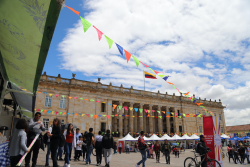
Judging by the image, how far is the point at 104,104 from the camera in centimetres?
3247

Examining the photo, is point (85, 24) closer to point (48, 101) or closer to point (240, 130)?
point (48, 101)

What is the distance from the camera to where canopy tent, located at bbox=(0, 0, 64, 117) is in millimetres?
3680

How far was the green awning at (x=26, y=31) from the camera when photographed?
3668 millimetres

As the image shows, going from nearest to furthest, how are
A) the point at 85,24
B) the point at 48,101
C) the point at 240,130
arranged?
1. the point at 85,24
2. the point at 48,101
3. the point at 240,130

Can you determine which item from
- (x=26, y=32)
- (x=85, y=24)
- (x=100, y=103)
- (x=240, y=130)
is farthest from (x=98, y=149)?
(x=240, y=130)

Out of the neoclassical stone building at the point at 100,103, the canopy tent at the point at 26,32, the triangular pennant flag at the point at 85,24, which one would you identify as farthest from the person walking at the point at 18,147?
the neoclassical stone building at the point at 100,103

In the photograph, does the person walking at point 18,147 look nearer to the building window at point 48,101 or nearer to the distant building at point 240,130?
the building window at point 48,101

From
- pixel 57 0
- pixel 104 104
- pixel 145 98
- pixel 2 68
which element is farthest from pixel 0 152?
pixel 145 98

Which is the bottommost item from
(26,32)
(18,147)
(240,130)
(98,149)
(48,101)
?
(240,130)

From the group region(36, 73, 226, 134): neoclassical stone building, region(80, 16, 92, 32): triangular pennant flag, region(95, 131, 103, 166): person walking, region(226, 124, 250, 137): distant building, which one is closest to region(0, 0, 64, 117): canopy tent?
region(80, 16, 92, 32): triangular pennant flag

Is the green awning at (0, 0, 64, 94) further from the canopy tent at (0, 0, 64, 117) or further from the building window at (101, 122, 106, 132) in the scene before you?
the building window at (101, 122, 106, 132)

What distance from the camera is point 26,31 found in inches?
172

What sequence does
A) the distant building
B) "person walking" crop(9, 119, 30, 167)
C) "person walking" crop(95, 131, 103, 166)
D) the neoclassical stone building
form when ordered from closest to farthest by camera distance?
"person walking" crop(9, 119, 30, 167) < "person walking" crop(95, 131, 103, 166) < the neoclassical stone building < the distant building

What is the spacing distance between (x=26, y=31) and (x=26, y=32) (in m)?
0.04
